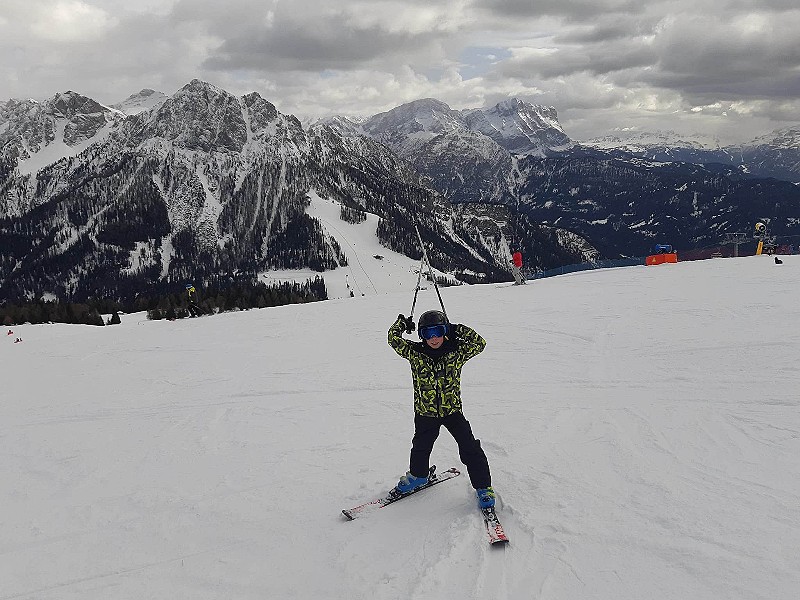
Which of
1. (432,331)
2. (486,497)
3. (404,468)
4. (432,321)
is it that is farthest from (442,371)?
(404,468)

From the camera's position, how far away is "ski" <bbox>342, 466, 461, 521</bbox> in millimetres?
6718

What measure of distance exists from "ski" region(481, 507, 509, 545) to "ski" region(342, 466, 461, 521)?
1.05 metres

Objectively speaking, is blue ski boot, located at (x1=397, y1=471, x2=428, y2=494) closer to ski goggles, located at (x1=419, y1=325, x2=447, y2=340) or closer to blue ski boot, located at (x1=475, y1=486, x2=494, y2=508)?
blue ski boot, located at (x1=475, y1=486, x2=494, y2=508)

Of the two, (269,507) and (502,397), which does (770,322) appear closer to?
(502,397)

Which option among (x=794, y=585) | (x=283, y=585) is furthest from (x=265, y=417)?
(x=794, y=585)

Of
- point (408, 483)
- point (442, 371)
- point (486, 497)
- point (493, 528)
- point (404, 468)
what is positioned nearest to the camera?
point (493, 528)

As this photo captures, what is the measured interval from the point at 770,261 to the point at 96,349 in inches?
1302

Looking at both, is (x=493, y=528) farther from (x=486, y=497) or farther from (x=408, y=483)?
(x=408, y=483)

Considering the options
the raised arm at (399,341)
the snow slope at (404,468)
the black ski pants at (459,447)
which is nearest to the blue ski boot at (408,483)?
the black ski pants at (459,447)

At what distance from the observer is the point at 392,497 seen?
6984 mm

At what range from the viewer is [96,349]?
20.6 m

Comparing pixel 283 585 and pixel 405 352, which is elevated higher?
pixel 405 352

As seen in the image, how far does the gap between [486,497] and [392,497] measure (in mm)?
1307

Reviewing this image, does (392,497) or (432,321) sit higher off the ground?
(432,321)
